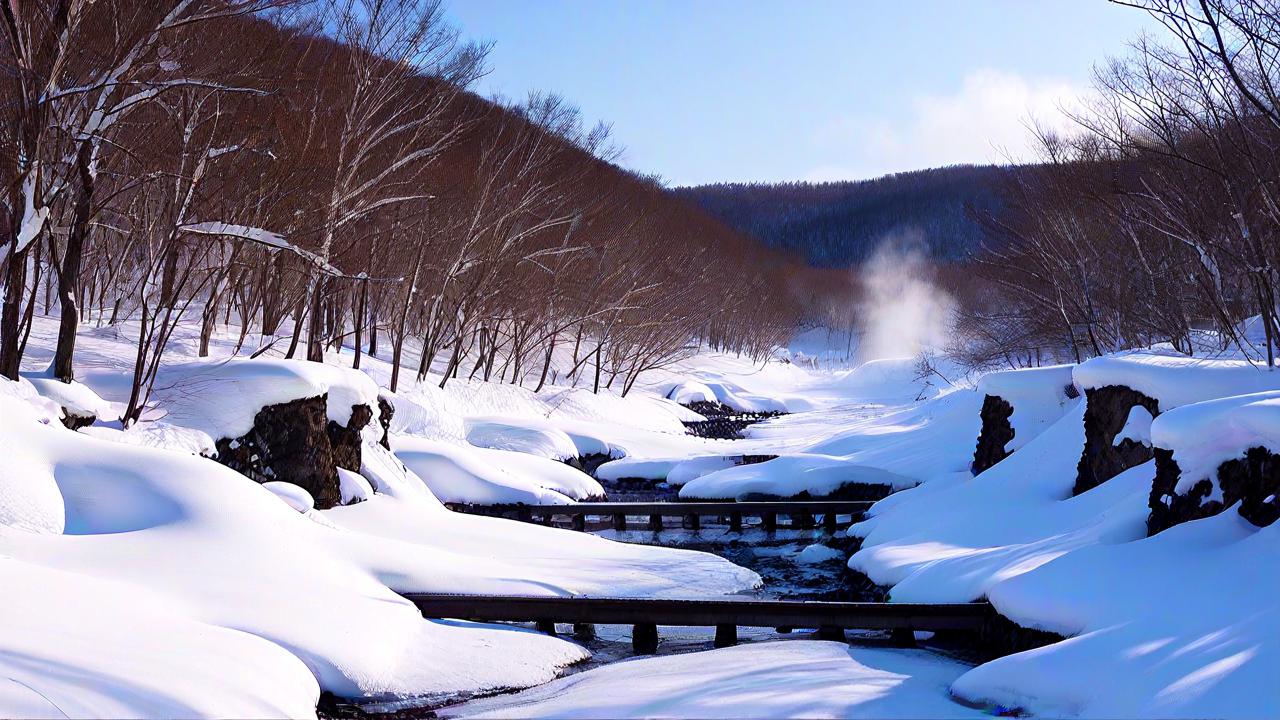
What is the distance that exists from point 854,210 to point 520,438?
133 metres

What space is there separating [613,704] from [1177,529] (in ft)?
15.7

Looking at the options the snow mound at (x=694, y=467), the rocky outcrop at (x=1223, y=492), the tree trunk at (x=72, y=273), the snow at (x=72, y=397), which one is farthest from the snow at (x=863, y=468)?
the tree trunk at (x=72, y=273)

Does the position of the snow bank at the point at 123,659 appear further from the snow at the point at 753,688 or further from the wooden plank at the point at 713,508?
the wooden plank at the point at 713,508

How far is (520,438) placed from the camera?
82.8 feet

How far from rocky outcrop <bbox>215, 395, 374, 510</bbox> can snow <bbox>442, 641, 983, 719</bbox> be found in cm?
611

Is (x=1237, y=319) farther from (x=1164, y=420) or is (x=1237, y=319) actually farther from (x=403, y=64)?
(x=403, y=64)

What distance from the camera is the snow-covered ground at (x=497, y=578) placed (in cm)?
578

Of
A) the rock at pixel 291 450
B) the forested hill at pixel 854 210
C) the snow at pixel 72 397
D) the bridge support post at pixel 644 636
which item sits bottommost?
the bridge support post at pixel 644 636

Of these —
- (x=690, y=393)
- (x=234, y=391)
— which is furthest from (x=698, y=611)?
(x=690, y=393)

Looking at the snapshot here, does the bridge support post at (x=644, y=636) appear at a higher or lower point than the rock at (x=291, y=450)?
lower

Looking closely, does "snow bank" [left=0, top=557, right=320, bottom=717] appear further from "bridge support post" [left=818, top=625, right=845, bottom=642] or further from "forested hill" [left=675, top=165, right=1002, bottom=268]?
"forested hill" [left=675, top=165, right=1002, bottom=268]

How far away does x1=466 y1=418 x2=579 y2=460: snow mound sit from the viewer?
24766mm

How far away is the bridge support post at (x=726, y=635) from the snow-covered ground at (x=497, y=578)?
719 millimetres

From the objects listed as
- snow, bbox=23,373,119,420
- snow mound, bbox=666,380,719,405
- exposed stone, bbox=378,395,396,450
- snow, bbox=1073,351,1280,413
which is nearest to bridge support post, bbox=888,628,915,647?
snow, bbox=1073,351,1280,413
